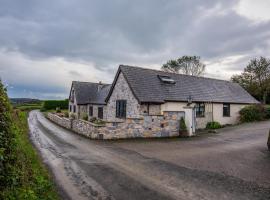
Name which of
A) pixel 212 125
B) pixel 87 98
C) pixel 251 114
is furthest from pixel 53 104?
Answer: pixel 251 114

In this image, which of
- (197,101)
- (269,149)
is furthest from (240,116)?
(269,149)

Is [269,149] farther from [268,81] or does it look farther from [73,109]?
[268,81]

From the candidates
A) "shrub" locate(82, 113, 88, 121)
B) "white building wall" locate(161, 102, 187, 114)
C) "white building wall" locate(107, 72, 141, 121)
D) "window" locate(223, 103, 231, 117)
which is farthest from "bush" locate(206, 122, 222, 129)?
"shrub" locate(82, 113, 88, 121)

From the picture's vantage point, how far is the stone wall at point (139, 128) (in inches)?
680

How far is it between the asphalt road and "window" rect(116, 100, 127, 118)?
8862 millimetres

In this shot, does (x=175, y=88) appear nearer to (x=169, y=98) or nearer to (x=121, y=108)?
(x=169, y=98)

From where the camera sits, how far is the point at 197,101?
2466 centimetres

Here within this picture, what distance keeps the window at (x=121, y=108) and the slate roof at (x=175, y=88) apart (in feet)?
6.75

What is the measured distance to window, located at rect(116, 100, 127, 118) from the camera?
74.6ft

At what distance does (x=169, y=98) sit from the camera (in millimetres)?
22297

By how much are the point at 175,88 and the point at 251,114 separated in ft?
37.3

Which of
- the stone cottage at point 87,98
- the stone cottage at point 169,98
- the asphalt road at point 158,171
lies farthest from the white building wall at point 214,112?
the stone cottage at point 87,98

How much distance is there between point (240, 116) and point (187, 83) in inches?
336

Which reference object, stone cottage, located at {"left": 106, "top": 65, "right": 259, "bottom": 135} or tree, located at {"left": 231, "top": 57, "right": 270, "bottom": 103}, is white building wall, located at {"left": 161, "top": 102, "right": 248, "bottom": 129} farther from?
tree, located at {"left": 231, "top": 57, "right": 270, "bottom": 103}
